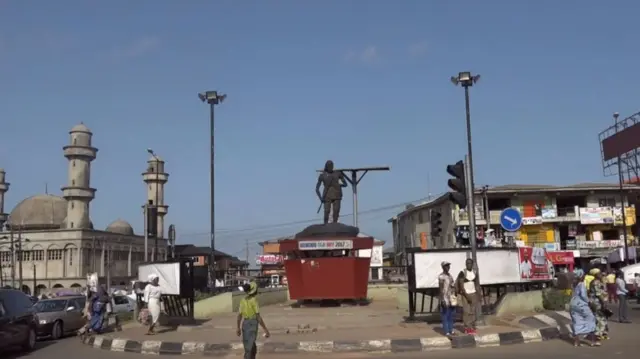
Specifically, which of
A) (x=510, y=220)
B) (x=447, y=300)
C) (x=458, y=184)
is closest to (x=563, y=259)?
(x=510, y=220)

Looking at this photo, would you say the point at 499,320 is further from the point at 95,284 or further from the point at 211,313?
the point at 95,284

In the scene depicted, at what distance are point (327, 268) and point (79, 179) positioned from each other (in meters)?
71.2

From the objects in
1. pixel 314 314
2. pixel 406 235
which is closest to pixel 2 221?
pixel 406 235

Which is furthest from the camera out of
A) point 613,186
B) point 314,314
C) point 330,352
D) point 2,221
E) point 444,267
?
point 2,221

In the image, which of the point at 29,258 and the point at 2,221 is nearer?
the point at 29,258

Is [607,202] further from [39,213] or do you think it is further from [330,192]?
[39,213]

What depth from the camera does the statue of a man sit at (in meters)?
22.6

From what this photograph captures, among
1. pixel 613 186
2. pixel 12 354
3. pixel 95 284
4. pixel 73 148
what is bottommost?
pixel 12 354

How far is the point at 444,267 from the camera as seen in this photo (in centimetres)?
1316

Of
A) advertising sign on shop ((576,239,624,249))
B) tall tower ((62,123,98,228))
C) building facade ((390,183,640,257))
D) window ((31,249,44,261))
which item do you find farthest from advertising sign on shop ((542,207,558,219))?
window ((31,249,44,261))

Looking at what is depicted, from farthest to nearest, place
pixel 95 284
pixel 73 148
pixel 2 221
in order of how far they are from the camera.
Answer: pixel 2 221 → pixel 73 148 → pixel 95 284

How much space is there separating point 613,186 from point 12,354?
54479 millimetres

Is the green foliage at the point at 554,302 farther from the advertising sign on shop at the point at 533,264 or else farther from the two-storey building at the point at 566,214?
the two-storey building at the point at 566,214

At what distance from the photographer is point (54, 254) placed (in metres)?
85.1
